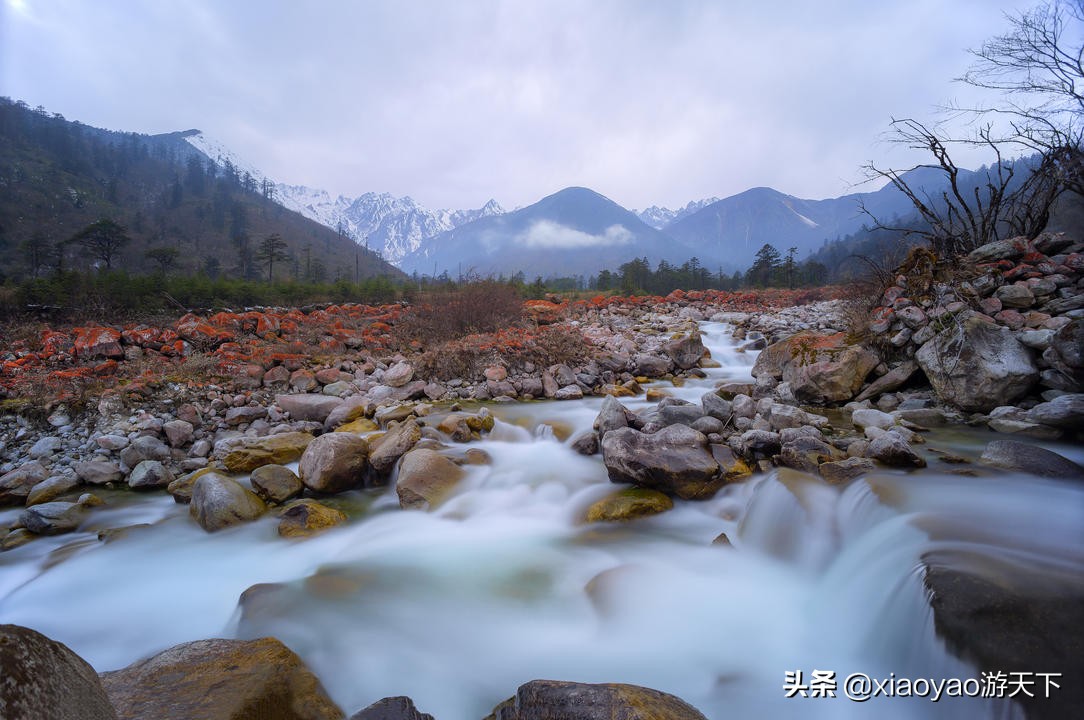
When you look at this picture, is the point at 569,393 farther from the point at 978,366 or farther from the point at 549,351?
the point at 978,366

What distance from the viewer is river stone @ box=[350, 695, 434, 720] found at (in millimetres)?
1962

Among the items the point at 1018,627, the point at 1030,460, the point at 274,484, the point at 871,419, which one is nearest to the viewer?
the point at 1018,627

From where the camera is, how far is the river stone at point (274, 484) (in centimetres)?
488

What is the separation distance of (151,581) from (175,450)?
11.1ft

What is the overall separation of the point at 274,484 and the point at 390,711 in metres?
3.74

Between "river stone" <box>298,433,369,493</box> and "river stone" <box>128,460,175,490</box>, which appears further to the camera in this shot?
"river stone" <box>128,460,175,490</box>

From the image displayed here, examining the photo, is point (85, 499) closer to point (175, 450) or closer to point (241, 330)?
point (175, 450)

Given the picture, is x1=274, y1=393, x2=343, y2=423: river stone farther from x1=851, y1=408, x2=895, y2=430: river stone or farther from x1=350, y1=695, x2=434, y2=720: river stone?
x1=851, y1=408, x2=895, y2=430: river stone

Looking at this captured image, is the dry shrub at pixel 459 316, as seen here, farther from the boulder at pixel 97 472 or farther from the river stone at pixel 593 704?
the river stone at pixel 593 704

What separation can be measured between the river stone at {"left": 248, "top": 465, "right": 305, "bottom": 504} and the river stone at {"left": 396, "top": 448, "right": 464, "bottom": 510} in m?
1.21

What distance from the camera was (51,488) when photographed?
5211 millimetres

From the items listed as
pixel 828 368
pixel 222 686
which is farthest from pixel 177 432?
pixel 828 368

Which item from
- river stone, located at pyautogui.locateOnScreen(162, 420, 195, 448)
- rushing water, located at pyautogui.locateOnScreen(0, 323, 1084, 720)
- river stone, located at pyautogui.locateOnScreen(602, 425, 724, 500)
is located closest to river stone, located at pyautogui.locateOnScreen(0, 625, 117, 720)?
rushing water, located at pyautogui.locateOnScreen(0, 323, 1084, 720)

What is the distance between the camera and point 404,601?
348 cm
